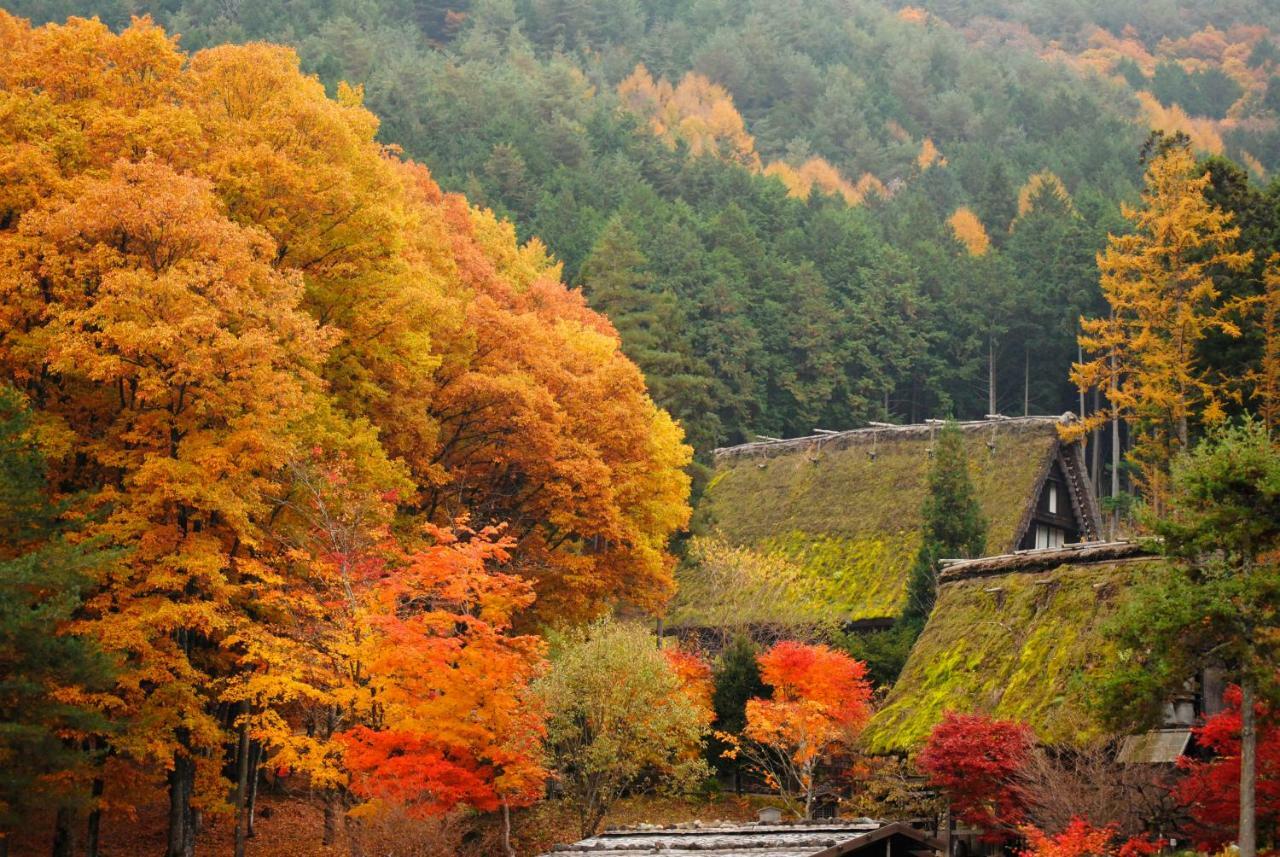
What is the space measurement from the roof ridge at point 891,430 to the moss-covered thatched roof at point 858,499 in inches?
1.9

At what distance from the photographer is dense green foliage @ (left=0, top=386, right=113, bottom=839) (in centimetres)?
2030

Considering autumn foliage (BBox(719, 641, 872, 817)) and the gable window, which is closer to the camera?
autumn foliage (BBox(719, 641, 872, 817))

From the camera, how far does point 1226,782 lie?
1967 centimetres

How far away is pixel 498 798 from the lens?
2536 centimetres

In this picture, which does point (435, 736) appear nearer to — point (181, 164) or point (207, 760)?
point (207, 760)

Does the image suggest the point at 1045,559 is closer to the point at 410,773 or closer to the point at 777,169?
the point at 410,773

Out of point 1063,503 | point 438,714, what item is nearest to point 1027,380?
point 1063,503

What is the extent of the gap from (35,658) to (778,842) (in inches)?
446

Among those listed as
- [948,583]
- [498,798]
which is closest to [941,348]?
[948,583]

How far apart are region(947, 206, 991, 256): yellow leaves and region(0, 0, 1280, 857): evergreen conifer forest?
31.4 m

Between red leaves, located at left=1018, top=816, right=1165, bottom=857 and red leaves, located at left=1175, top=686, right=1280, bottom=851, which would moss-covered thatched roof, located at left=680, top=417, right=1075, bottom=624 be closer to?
red leaves, located at left=1175, top=686, right=1280, bottom=851

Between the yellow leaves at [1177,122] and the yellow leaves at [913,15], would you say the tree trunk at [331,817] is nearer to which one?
the yellow leaves at [1177,122]

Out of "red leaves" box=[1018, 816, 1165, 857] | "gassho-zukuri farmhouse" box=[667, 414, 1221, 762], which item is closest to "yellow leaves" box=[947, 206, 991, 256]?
"gassho-zukuri farmhouse" box=[667, 414, 1221, 762]

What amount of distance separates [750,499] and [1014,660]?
21.8 metres
